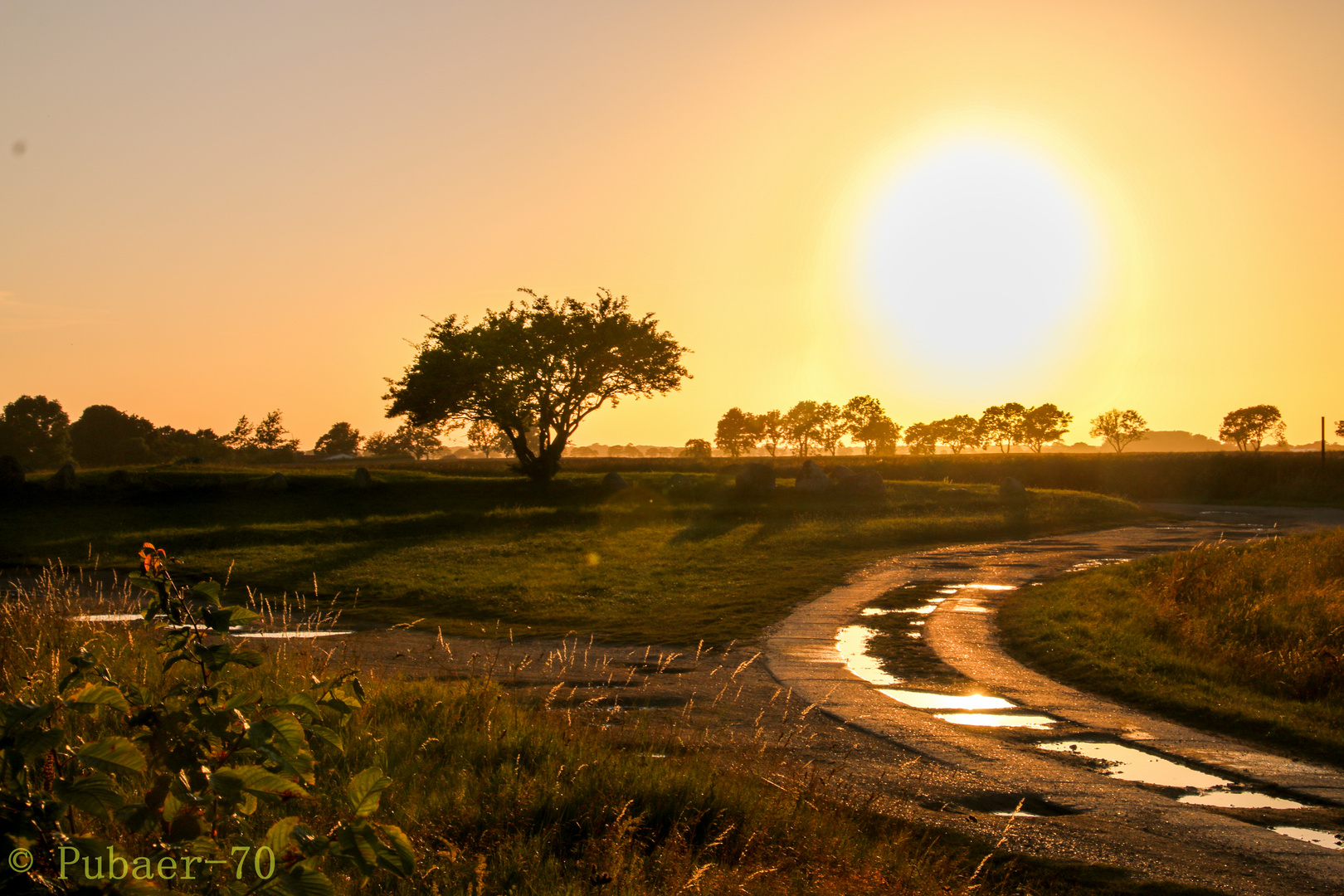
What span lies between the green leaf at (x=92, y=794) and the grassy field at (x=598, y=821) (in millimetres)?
1065

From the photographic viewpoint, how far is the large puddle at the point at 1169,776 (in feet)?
23.6

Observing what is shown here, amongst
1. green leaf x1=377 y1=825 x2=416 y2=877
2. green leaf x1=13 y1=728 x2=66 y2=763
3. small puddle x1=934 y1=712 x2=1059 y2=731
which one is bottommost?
small puddle x1=934 y1=712 x2=1059 y2=731

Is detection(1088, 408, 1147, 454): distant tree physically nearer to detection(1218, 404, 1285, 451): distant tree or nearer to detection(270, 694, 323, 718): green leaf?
detection(1218, 404, 1285, 451): distant tree

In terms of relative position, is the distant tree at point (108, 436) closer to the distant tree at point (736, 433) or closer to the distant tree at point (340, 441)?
the distant tree at point (340, 441)

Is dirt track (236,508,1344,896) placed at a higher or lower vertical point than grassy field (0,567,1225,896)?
lower

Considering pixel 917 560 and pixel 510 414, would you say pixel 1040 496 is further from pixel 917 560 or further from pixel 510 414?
pixel 510 414

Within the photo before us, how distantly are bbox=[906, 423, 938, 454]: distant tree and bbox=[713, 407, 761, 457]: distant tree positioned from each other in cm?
2688

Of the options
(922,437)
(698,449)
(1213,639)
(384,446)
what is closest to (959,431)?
(922,437)

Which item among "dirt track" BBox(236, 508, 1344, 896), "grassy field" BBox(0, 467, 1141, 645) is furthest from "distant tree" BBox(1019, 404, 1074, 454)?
"dirt track" BBox(236, 508, 1344, 896)

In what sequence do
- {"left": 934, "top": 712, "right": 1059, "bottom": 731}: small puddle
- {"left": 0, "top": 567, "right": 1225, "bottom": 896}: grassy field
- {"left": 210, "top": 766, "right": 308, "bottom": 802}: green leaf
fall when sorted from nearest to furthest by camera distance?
{"left": 210, "top": 766, "right": 308, "bottom": 802}: green leaf, {"left": 0, "top": 567, "right": 1225, "bottom": 896}: grassy field, {"left": 934, "top": 712, "right": 1059, "bottom": 731}: small puddle

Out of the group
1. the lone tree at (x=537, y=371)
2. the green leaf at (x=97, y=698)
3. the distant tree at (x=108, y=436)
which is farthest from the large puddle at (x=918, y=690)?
the distant tree at (x=108, y=436)

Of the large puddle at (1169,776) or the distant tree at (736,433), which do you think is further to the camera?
the distant tree at (736,433)

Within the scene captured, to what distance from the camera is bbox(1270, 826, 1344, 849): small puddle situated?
244 inches

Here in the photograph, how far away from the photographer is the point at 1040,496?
41.2 m
